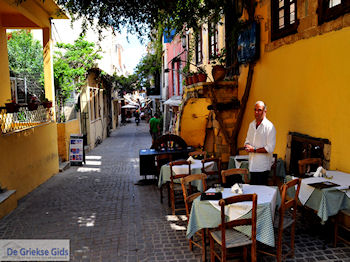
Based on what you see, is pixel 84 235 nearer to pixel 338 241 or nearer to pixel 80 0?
pixel 338 241

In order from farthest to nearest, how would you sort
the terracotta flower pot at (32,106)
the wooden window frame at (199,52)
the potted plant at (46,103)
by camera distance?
the wooden window frame at (199,52), the potted plant at (46,103), the terracotta flower pot at (32,106)

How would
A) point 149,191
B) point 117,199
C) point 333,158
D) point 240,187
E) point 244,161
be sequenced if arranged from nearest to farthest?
point 240,187
point 333,158
point 244,161
point 117,199
point 149,191

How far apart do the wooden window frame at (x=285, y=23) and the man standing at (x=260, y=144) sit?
2.05 meters

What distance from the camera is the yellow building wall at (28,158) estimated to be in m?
7.57

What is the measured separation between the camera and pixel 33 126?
30.1ft

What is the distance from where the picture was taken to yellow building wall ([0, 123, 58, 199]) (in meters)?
7.57

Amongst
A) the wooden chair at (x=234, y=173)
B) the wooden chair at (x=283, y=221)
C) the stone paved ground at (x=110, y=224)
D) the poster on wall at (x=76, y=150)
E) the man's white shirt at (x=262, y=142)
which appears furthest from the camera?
the poster on wall at (x=76, y=150)

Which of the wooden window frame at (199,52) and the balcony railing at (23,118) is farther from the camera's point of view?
the wooden window frame at (199,52)

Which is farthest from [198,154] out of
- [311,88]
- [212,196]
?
[212,196]

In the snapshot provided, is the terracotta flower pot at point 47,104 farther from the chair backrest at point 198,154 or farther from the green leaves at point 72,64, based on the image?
the chair backrest at point 198,154

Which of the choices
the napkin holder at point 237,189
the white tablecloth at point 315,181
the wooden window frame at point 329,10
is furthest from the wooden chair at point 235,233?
the wooden window frame at point 329,10

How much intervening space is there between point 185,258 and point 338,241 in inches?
92.3

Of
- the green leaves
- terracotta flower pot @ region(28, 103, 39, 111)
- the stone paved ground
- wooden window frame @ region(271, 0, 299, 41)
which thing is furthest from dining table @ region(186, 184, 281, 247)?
the green leaves

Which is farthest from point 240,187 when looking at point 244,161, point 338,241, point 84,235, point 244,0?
point 244,0
